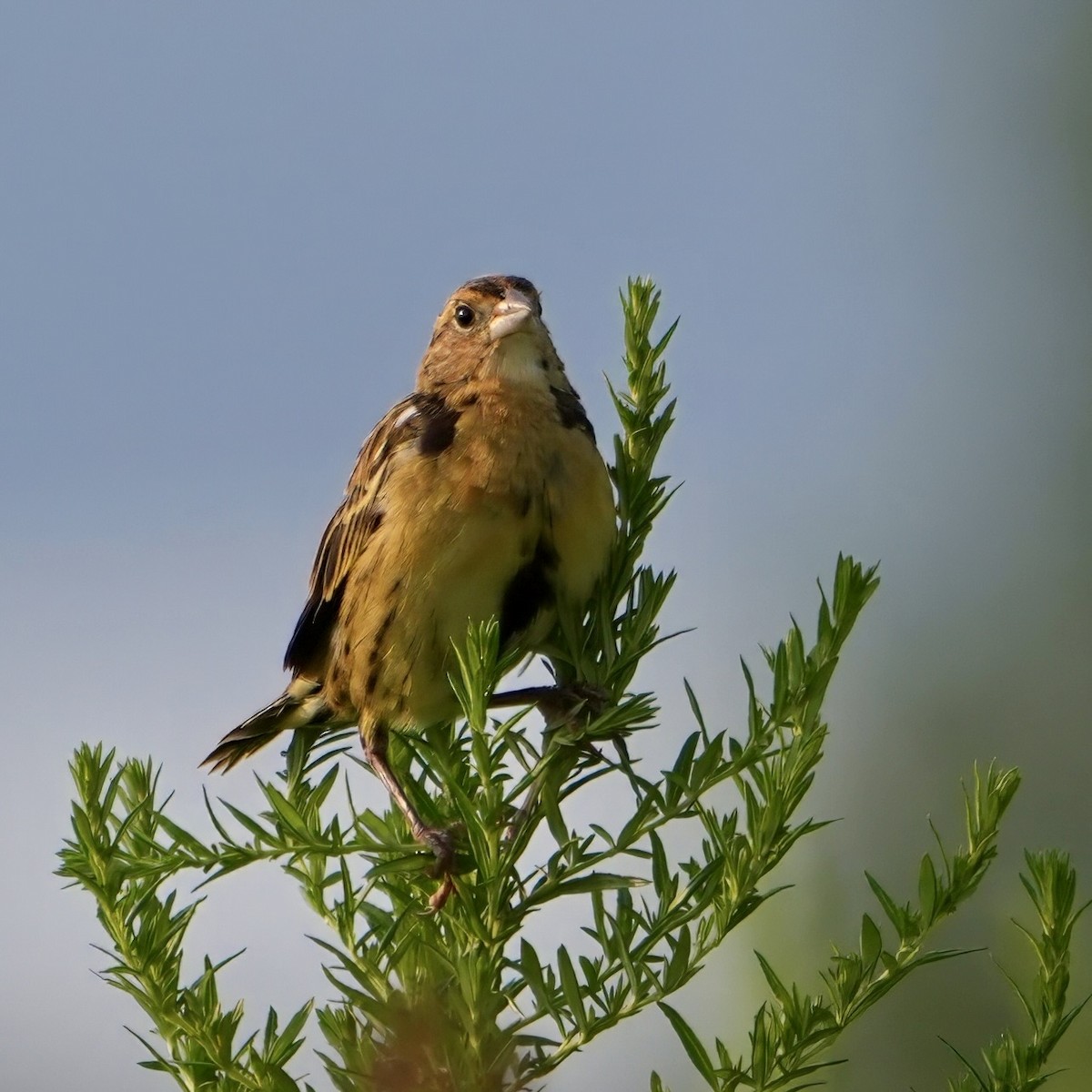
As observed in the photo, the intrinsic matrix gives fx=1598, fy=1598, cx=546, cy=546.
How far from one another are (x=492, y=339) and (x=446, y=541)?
829 mm

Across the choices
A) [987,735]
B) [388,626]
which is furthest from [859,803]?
[388,626]

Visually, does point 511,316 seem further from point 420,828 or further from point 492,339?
point 420,828

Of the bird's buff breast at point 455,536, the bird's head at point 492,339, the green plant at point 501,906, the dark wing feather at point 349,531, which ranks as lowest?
the green plant at point 501,906

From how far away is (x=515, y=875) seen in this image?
2.01 meters

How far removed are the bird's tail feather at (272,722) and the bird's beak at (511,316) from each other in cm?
105

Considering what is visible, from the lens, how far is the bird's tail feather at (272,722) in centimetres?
416

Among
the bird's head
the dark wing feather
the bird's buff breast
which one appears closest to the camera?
the bird's buff breast

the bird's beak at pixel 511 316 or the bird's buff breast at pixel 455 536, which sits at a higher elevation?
the bird's beak at pixel 511 316

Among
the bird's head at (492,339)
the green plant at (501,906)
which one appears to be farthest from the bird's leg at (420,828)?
the bird's head at (492,339)

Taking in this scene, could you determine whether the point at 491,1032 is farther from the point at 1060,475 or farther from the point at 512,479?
the point at 1060,475

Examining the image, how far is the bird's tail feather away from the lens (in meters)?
4.16

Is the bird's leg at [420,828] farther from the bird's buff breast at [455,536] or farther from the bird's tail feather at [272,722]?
the bird's tail feather at [272,722]

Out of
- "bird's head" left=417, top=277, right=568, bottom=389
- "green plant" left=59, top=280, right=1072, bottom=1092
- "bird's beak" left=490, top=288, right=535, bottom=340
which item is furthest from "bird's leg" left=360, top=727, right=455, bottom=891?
"bird's beak" left=490, top=288, right=535, bottom=340

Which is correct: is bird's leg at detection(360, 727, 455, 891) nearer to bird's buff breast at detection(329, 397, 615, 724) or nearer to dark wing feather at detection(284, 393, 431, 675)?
bird's buff breast at detection(329, 397, 615, 724)
